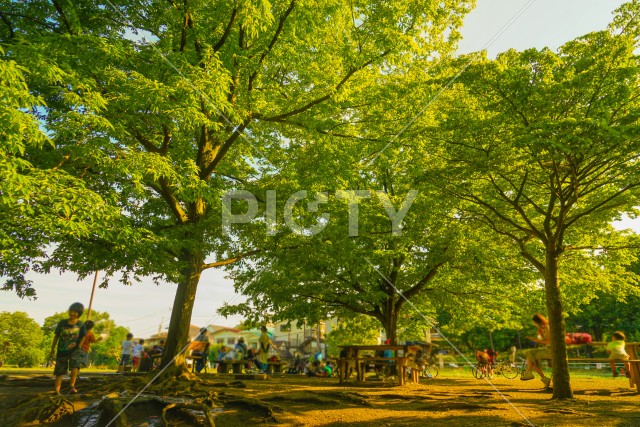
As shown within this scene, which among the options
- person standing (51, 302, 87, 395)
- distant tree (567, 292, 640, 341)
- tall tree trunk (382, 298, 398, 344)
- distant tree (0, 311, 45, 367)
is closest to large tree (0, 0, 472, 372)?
person standing (51, 302, 87, 395)

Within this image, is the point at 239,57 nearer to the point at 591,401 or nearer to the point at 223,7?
the point at 223,7

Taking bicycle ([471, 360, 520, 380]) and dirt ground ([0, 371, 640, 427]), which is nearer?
dirt ground ([0, 371, 640, 427])

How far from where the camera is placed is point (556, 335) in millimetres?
10641

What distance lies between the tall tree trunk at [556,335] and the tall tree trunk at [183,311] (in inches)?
397

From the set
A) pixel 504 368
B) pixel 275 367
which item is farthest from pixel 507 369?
pixel 275 367

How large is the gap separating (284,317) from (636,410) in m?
13.6

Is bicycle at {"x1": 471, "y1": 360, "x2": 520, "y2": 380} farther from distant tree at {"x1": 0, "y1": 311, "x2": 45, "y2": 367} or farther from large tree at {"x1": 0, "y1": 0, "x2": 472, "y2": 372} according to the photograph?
distant tree at {"x1": 0, "y1": 311, "x2": 45, "y2": 367}

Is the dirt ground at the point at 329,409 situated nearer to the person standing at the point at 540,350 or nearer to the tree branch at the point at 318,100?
the person standing at the point at 540,350

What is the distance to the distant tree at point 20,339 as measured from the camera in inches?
2254

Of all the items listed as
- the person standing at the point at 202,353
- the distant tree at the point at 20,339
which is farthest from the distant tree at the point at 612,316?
the distant tree at the point at 20,339

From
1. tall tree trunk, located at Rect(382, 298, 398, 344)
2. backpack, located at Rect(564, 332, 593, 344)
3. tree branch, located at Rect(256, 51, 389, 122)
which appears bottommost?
backpack, located at Rect(564, 332, 593, 344)

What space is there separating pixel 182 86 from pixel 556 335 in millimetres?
11143

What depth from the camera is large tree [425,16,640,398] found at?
27.7ft

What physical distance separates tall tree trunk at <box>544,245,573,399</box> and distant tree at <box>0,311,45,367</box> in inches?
2666
